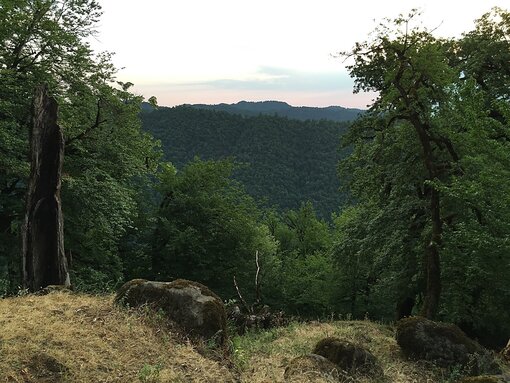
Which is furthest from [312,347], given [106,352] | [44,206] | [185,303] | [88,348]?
[44,206]

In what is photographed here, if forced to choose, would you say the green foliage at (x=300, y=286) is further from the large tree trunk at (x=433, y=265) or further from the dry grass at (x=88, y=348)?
the dry grass at (x=88, y=348)

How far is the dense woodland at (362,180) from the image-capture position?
1435 cm

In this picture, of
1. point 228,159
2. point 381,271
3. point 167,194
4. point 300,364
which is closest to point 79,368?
point 300,364

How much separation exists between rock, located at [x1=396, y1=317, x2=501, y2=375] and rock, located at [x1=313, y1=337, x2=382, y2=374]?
1.87m

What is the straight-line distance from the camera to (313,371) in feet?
26.1

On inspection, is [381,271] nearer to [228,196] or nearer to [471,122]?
[471,122]

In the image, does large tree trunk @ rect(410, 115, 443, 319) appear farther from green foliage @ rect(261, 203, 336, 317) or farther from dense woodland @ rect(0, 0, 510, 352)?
green foliage @ rect(261, 203, 336, 317)

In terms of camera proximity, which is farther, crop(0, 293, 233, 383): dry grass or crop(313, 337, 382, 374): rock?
crop(313, 337, 382, 374): rock

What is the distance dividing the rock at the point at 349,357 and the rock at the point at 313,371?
46cm

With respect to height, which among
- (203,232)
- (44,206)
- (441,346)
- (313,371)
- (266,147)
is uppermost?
(266,147)

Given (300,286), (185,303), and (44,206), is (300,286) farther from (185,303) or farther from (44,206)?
(185,303)

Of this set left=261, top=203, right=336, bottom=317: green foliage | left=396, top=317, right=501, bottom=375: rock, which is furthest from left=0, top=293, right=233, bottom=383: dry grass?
left=261, top=203, right=336, bottom=317: green foliage

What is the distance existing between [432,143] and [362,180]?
3775mm

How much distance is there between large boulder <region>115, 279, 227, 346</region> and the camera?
801 centimetres
